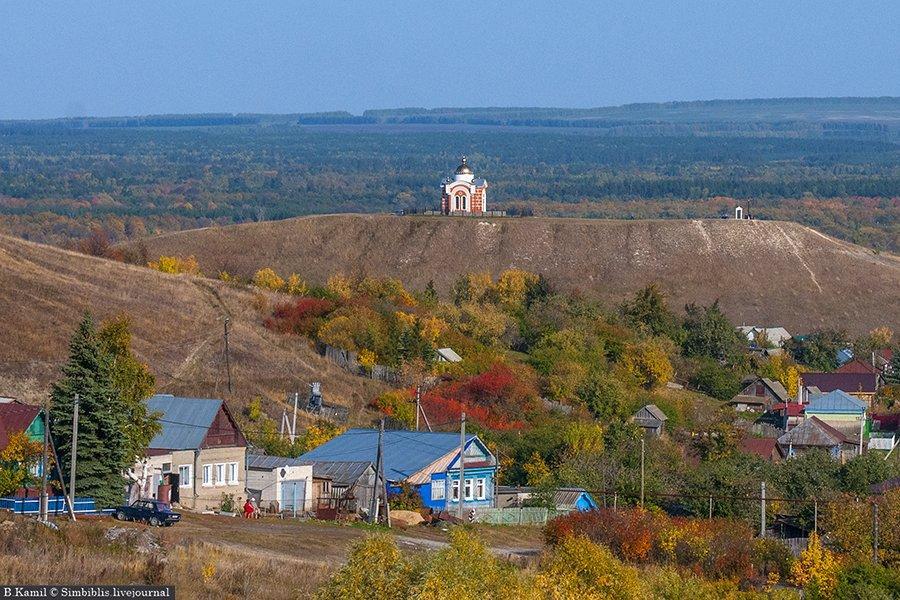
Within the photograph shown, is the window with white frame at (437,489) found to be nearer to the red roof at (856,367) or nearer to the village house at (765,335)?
the red roof at (856,367)

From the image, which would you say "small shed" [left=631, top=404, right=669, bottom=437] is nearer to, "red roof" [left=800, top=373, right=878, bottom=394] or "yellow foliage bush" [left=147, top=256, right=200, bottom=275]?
"red roof" [left=800, top=373, right=878, bottom=394]

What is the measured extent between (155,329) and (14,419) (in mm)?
30303

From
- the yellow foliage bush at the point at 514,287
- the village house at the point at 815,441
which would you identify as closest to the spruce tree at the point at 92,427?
the village house at the point at 815,441

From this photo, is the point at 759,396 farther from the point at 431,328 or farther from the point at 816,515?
the point at 816,515

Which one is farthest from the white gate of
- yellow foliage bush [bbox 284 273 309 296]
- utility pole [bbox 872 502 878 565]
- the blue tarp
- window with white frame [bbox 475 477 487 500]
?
yellow foliage bush [bbox 284 273 309 296]

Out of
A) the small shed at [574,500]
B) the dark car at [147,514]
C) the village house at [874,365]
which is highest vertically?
the dark car at [147,514]

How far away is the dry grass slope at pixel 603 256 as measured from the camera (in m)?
113

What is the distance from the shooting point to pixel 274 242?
125062mm

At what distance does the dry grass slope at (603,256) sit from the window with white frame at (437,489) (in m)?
65.5

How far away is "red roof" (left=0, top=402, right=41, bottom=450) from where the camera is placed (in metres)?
37.1

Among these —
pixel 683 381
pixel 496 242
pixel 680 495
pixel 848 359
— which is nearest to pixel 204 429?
pixel 680 495

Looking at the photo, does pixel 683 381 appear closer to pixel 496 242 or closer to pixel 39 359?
Result: pixel 39 359

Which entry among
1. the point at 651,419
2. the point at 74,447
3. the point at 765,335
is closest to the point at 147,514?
the point at 74,447

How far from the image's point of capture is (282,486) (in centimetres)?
4347
